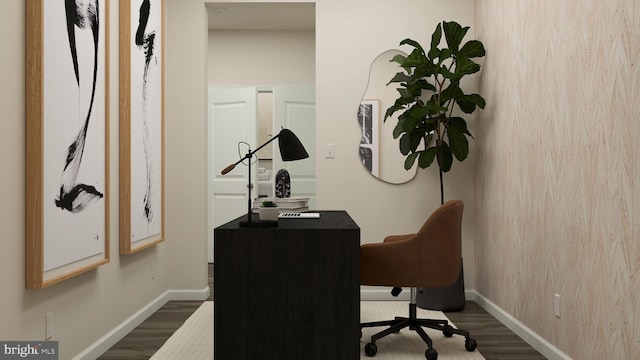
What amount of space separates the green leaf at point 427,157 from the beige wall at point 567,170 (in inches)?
17.1

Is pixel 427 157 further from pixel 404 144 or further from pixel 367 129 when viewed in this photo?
pixel 367 129

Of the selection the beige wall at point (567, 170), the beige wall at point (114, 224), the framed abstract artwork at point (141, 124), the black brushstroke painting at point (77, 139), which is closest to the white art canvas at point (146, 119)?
the framed abstract artwork at point (141, 124)

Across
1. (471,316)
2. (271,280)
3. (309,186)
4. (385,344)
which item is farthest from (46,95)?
(309,186)

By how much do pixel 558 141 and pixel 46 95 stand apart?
100 inches

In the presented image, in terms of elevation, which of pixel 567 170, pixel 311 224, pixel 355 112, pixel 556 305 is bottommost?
pixel 556 305

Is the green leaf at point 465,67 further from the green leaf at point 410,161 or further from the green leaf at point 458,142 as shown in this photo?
the green leaf at point 410,161

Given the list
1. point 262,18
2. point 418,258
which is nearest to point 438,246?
point 418,258

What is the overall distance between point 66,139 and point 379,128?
8.98 feet

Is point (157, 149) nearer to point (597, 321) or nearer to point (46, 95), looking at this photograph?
point (46, 95)

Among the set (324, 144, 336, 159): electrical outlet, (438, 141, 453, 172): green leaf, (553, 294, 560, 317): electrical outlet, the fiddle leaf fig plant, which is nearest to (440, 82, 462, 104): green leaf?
the fiddle leaf fig plant

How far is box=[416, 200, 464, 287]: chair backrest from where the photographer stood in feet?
10.5

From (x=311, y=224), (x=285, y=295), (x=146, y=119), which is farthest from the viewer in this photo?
(x=146, y=119)

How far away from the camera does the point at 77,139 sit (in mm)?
2867

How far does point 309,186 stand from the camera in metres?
6.66
